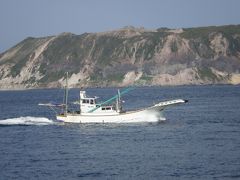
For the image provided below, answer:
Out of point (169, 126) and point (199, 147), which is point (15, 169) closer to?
point (199, 147)

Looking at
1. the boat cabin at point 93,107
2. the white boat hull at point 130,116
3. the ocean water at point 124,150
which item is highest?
the boat cabin at point 93,107

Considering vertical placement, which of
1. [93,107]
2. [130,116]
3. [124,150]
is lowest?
[124,150]

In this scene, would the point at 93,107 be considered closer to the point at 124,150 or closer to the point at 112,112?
the point at 112,112

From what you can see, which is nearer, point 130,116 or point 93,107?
point 93,107

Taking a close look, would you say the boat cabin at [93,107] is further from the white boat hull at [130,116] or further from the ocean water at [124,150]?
the ocean water at [124,150]

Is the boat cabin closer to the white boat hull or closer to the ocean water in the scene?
the white boat hull

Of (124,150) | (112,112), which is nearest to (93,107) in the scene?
(112,112)

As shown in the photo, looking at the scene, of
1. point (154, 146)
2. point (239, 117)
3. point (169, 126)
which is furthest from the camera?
point (239, 117)

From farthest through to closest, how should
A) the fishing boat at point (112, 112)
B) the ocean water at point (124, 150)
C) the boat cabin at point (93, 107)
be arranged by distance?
the boat cabin at point (93, 107), the fishing boat at point (112, 112), the ocean water at point (124, 150)

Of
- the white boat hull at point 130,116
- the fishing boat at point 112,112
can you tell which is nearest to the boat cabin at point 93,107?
the fishing boat at point 112,112

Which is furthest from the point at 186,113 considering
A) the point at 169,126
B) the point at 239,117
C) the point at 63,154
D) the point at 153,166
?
the point at 153,166

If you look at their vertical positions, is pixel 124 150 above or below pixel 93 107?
below

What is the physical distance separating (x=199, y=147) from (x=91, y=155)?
34.8ft

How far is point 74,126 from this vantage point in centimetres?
8706
